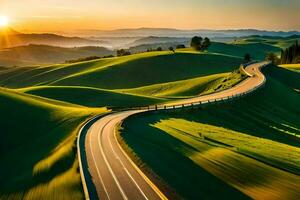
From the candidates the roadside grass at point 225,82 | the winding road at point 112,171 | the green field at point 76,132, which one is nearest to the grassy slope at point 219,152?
the green field at point 76,132

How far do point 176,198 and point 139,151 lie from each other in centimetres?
1245

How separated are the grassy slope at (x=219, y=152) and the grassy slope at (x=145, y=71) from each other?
86500mm

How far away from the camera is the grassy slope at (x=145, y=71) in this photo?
510ft

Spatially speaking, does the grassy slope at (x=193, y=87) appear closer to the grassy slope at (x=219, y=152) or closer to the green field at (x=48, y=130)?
the green field at (x=48, y=130)

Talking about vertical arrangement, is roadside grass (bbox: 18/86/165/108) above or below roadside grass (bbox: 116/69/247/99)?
above

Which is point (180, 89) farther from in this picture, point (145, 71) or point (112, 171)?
point (112, 171)

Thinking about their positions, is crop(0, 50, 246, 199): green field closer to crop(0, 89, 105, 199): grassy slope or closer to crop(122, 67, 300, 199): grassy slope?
crop(0, 89, 105, 199): grassy slope

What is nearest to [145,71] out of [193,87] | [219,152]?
[193,87]

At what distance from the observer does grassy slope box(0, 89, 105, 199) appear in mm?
33750

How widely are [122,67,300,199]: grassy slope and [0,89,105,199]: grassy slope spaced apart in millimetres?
7002

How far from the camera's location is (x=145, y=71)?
164500 millimetres

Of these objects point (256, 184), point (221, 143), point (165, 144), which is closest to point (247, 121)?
point (221, 143)

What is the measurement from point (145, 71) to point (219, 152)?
125339 mm

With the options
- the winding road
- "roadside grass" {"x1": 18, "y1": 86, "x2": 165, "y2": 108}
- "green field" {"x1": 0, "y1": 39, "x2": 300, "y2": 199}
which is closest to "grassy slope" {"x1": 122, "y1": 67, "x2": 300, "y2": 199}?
"green field" {"x1": 0, "y1": 39, "x2": 300, "y2": 199}
